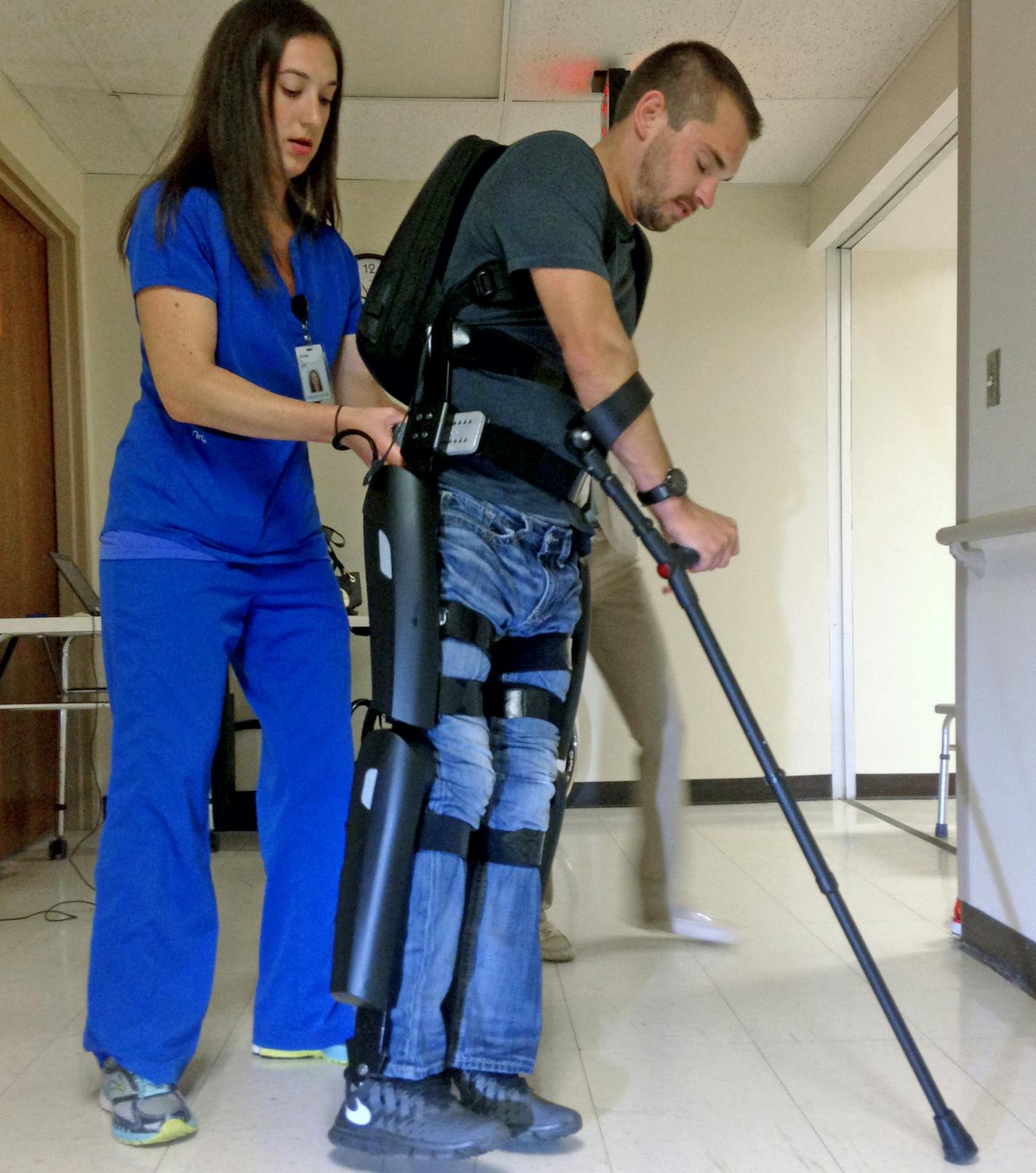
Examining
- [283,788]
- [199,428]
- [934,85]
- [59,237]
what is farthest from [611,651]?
[59,237]

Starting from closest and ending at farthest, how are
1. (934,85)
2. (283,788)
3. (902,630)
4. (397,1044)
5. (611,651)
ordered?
(397,1044) → (283,788) → (611,651) → (934,85) → (902,630)

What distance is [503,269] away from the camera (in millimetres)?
1294

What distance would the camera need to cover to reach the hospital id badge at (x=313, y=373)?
1.47 m

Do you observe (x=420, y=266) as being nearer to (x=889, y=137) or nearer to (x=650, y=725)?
(x=650, y=725)

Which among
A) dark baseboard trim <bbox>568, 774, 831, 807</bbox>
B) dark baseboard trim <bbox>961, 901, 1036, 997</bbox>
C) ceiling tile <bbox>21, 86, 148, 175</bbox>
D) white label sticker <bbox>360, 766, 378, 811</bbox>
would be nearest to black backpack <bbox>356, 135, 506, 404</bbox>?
white label sticker <bbox>360, 766, 378, 811</bbox>

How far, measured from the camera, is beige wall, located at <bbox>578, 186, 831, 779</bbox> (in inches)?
171

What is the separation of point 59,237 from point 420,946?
3.54 metres

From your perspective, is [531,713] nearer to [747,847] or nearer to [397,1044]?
[397,1044]

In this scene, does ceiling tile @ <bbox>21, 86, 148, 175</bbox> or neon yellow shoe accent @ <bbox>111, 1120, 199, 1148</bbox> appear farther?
ceiling tile @ <bbox>21, 86, 148, 175</bbox>

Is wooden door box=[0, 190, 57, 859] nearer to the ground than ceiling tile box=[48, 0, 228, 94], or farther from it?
nearer to the ground

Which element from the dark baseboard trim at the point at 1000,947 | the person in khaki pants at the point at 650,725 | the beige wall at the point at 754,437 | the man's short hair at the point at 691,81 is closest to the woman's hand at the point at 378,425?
the man's short hair at the point at 691,81

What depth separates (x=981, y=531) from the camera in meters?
2.04

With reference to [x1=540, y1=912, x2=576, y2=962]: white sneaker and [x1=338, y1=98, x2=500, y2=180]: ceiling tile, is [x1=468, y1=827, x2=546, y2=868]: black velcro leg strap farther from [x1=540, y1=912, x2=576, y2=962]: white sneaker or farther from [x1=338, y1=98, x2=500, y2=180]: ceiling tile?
[x1=338, y1=98, x2=500, y2=180]: ceiling tile

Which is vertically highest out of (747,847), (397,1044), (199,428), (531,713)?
(199,428)
